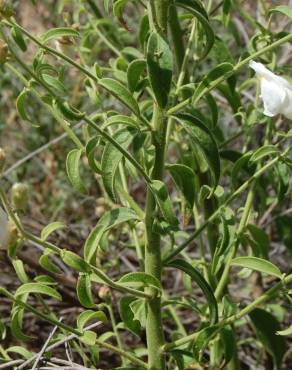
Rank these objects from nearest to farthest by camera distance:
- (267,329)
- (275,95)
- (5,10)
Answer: (5,10) < (275,95) < (267,329)

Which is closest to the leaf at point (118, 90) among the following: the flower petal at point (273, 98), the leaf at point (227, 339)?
the flower petal at point (273, 98)

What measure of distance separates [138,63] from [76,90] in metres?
1.79

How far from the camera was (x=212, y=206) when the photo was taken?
1.82 meters

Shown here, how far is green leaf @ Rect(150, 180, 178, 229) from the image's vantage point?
4.15 ft

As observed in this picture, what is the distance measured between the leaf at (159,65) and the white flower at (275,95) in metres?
0.17

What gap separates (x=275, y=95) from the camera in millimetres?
1285

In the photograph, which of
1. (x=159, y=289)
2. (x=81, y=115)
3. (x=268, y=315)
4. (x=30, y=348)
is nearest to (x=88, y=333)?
(x=159, y=289)

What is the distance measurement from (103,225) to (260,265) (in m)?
0.29

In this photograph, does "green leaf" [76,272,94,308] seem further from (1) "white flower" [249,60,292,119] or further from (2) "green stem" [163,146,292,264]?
(1) "white flower" [249,60,292,119]

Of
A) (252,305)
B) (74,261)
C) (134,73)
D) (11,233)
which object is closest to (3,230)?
(11,233)

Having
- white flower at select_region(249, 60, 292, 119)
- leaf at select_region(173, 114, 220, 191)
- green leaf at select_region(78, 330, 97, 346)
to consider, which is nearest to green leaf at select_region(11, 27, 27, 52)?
leaf at select_region(173, 114, 220, 191)

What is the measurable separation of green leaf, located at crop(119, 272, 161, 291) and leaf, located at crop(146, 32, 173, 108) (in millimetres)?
313

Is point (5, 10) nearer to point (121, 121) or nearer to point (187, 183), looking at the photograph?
point (121, 121)

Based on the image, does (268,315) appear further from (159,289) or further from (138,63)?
(138,63)
